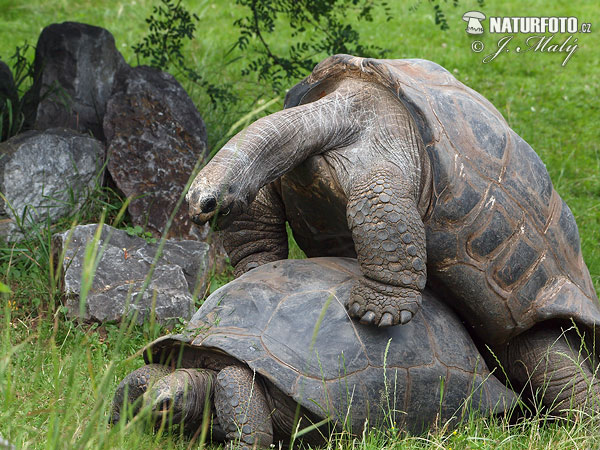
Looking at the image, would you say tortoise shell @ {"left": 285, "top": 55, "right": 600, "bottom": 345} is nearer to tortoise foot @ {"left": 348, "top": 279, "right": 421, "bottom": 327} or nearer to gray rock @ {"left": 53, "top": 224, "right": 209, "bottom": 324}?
tortoise foot @ {"left": 348, "top": 279, "right": 421, "bottom": 327}

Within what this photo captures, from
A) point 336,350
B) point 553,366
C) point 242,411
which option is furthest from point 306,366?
point 553,366

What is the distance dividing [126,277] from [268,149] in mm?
1626

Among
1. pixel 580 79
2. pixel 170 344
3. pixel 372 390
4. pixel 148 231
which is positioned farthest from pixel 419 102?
pixel 580 79

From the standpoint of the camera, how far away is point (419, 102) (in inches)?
128

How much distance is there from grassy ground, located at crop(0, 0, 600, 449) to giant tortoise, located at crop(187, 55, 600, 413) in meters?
0.49

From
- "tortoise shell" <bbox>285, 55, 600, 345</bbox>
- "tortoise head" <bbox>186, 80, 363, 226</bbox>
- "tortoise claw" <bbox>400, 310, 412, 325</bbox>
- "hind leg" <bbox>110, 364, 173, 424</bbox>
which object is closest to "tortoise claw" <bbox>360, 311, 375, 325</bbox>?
"tortoise claw" <bbox>400, 310, 412, 325</bbox>

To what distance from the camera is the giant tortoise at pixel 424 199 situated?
3.05 meters

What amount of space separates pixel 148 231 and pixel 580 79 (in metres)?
5.95

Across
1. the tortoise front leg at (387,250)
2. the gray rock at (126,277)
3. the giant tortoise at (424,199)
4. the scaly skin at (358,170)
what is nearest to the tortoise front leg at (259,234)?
the giant tortoise at (424,199)

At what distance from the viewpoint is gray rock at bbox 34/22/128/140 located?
5.56m

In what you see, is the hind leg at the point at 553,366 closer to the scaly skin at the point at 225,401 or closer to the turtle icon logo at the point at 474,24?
the scaly skin at the point at 225,401

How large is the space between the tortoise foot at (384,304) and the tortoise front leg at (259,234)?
0.81 meters

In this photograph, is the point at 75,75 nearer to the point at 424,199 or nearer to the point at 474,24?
the point at 424,199

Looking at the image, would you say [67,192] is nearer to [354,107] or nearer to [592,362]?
[354,107]
